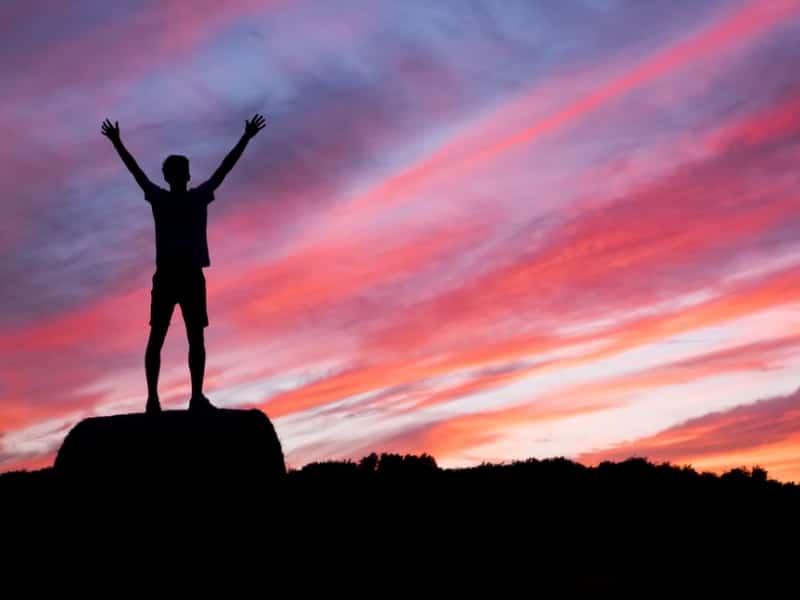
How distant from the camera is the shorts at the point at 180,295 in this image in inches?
523

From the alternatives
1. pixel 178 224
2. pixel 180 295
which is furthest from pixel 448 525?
pixel 178 224

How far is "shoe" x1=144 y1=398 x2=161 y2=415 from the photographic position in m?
13.3

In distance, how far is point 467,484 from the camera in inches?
832

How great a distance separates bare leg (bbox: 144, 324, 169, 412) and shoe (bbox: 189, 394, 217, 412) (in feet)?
1.30

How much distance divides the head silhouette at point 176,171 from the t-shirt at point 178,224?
129 millimetres

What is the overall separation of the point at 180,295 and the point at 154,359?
819mm

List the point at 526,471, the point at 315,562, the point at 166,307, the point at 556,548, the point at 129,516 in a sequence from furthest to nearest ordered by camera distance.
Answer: the point at 526,471, the point at 556,548, the point at 315,562, the point at 166,307, the point at 129,516

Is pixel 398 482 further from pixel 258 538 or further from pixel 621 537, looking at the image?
pixel 258 538

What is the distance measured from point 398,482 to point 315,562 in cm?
463

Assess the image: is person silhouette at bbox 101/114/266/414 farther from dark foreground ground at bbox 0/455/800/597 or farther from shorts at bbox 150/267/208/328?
dark foreground ground at bbox 0/455/800/597

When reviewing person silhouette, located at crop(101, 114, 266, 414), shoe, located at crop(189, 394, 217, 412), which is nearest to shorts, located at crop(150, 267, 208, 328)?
person silhouette, located at crop(101, 114, 266, 414)

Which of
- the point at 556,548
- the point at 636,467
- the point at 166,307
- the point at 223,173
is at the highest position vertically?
→ the point at 223,173

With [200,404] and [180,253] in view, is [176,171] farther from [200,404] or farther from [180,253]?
[200,404]

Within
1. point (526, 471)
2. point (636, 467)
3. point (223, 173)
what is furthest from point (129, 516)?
point (636, 467)
